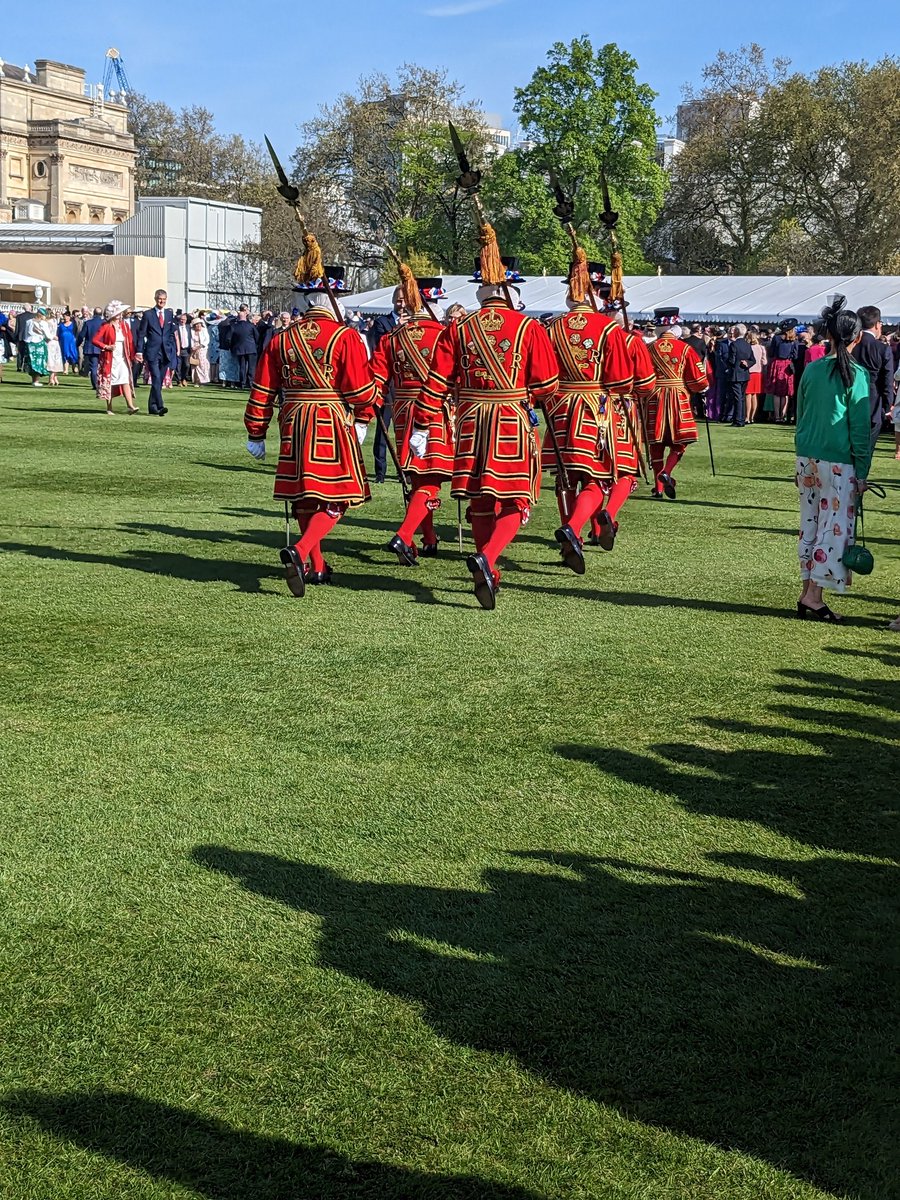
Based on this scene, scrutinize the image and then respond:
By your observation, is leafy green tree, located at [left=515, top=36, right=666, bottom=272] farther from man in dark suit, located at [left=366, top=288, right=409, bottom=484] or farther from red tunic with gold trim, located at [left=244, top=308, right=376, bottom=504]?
red tunic with gold trim, located at [left=244, top=308, right=376, bottom=504]

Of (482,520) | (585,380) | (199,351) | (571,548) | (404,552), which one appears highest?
(199,351)

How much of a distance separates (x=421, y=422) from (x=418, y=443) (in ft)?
0.99

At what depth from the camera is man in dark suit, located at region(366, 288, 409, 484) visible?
12.1 metres

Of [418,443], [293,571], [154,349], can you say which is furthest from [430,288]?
[154,349]

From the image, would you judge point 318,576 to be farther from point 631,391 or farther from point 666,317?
point 666,317

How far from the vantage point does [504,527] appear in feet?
29.3

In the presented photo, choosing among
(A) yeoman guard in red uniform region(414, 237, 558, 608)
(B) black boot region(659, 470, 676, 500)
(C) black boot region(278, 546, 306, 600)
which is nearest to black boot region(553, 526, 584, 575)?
(A) yeoman guard in red uniform region(414, 237, 558, 608)

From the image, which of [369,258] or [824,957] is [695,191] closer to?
[369,258]

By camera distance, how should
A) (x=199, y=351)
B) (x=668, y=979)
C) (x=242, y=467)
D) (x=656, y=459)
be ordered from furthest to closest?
(x=199, y=351) → (x=242, y=467) → (x=656, y=459) → (x=668, y=979)

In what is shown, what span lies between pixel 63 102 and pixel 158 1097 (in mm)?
116328

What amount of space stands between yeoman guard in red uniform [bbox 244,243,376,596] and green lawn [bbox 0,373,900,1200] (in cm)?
79

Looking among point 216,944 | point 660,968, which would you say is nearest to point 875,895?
point 660,968

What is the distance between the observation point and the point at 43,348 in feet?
110

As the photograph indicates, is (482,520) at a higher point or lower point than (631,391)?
lower
